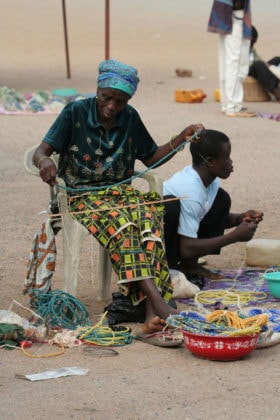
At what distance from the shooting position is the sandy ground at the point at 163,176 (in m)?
3.93

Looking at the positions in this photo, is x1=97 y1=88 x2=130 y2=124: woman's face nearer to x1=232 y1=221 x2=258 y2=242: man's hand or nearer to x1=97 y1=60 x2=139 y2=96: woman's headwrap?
x1=97 y1=60 x2=139 y2=96: woman's headwrap

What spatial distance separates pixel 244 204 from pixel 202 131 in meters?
2.55

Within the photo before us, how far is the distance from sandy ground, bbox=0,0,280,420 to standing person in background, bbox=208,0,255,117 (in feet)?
1.01

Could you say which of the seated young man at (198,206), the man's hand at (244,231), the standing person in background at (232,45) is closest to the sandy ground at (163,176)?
the standing person in background at (232,45)

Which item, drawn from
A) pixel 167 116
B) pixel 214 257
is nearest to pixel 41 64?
pixel 167 116

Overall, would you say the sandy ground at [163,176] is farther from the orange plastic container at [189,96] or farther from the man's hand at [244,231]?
the man's hand at [244,231]

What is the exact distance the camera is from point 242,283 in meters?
5.93

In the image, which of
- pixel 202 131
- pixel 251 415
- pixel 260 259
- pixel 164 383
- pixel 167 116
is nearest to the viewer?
pixel 251 415

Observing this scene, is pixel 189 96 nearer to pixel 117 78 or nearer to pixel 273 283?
pixel 273 283

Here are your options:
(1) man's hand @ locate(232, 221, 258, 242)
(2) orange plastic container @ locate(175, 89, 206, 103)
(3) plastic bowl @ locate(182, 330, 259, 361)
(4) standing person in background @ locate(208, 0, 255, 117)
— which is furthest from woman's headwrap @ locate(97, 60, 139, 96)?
(2) orange plastic container @ locate(175, 89, 206, 103)

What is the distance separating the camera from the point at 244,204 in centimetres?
784

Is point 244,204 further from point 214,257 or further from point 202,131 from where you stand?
point 202,131

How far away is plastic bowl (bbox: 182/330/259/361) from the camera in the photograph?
4367mm

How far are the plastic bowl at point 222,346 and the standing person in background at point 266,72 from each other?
9.41 meters
